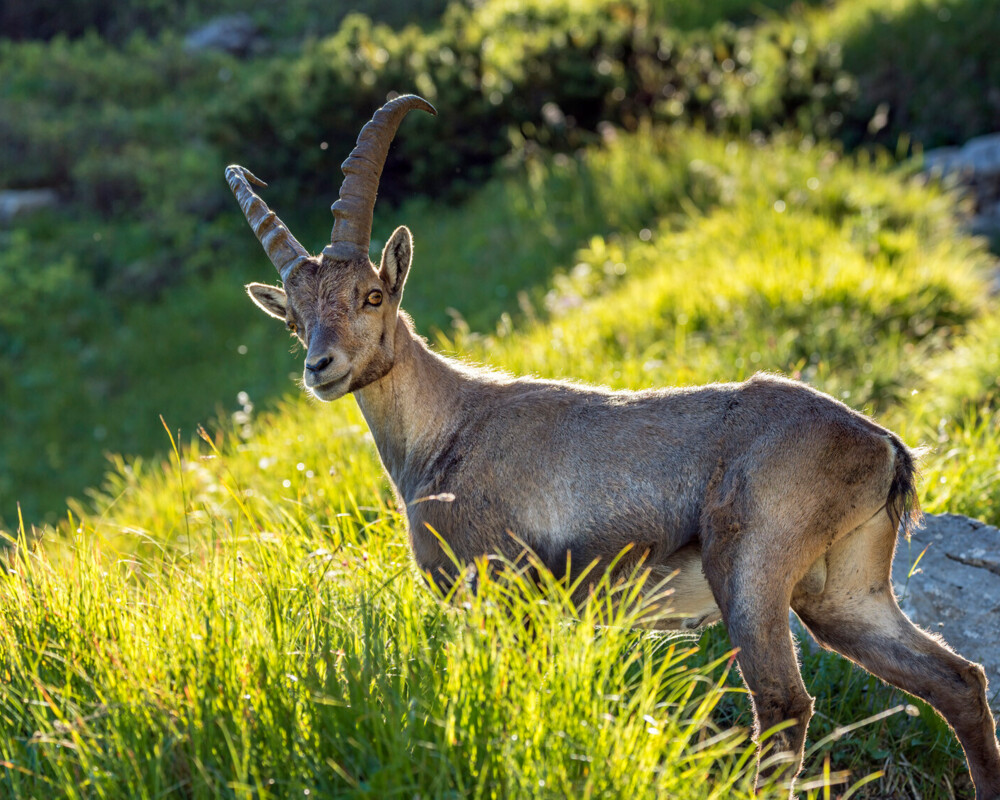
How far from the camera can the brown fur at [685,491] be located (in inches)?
147

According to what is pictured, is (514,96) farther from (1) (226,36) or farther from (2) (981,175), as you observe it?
(1) (226,36)

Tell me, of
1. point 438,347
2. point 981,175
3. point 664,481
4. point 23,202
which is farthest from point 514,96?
point 664,481

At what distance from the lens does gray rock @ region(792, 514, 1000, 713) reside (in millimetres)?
4684

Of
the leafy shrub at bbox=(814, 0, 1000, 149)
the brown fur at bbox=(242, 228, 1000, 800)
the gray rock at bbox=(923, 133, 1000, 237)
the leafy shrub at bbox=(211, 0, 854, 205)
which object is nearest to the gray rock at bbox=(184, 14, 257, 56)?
the leafy shrub at bbox=(211, 0, 854, 205)

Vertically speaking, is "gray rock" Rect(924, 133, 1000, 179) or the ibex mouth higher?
the ibex mouth

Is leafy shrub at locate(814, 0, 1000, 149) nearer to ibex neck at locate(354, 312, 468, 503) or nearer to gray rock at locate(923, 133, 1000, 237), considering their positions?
gray rock at locate(923, 133, 1000, 237)

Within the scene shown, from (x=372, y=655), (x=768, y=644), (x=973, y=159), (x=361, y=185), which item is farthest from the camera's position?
(x=973, y=159)

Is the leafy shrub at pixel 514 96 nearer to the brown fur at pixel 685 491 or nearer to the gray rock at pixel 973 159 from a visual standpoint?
the gray rock at pixel 973 159

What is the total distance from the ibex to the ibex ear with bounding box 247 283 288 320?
0.25 m

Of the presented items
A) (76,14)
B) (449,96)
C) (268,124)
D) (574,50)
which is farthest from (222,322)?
(76,14)

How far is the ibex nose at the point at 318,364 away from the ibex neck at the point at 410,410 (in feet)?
1.35

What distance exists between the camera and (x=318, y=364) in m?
4.20

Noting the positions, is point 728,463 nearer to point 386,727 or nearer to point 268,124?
point 386,727

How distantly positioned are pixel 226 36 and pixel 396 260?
76.0 ft
